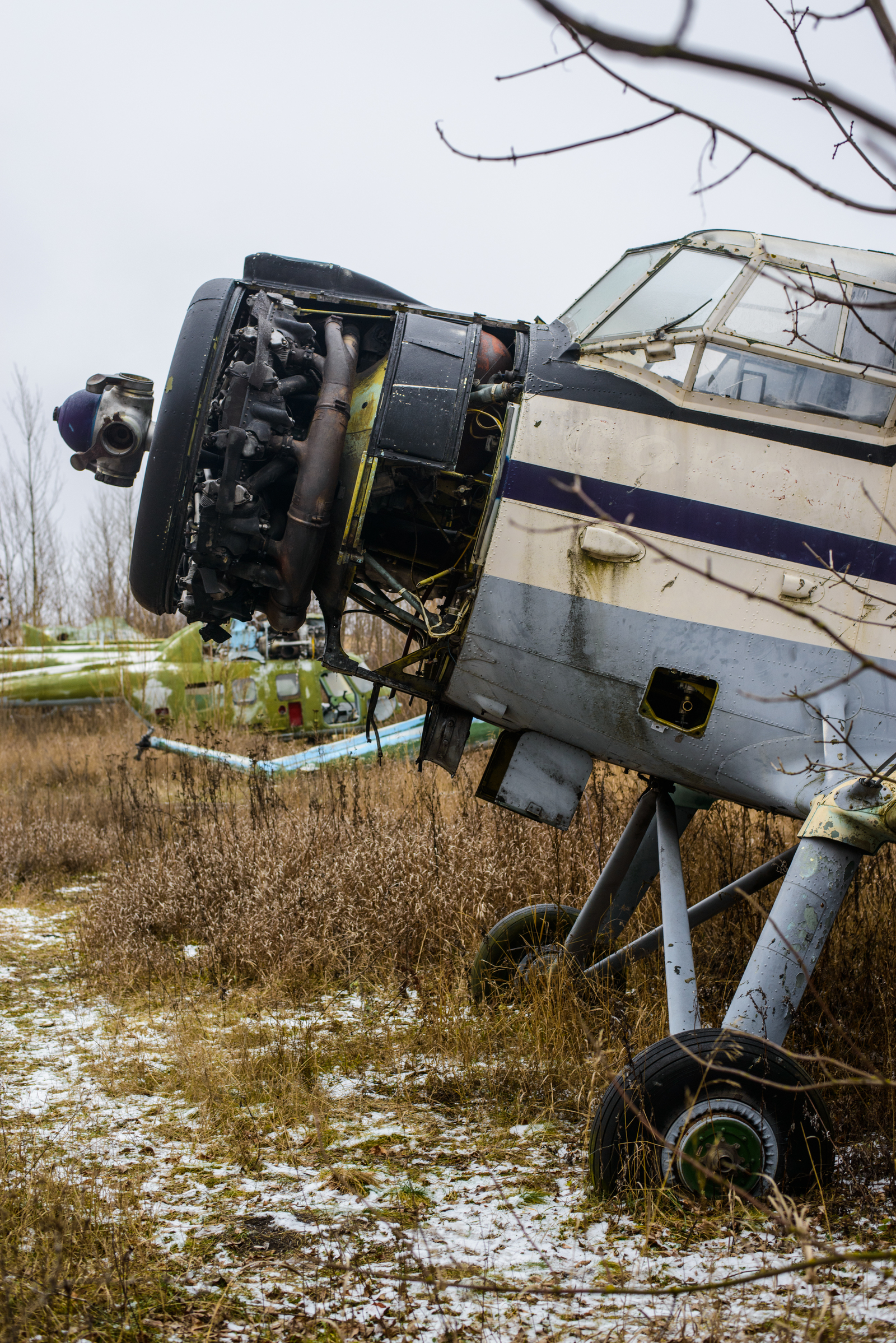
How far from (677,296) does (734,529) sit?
853mm

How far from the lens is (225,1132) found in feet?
11.7

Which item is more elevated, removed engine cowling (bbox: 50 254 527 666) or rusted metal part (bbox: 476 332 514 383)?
rusted metal part (bbox: 476 332 514 383)

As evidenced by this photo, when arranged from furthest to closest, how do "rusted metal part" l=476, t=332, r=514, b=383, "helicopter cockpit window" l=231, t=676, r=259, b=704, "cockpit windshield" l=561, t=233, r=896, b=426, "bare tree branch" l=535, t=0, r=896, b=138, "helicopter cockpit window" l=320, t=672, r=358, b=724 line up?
"helicopter cockpit window" l=320, t=672, r=358, b=724, "helicopter cockpit window" l=231, t=676, r=259, b=704, "rusted metal part" l=476, t=332, r=514, b=383, "cockpit windshield" l=561, t=233, r=896, b=426, "bare tree branch" l=535, t=0, r=896, b=138

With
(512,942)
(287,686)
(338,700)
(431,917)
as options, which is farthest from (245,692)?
(512,942)

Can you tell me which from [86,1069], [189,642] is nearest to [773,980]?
[86,1069]

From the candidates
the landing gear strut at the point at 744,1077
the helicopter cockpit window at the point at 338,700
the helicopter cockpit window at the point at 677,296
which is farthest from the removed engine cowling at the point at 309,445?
the helicopter cockpit window at the point at 338,700

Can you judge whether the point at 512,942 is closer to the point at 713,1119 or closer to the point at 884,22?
the point at 713,1119

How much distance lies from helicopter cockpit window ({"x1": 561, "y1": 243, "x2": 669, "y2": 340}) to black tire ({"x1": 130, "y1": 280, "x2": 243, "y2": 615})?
1242mm

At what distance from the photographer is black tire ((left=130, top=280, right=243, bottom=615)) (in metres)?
3.54

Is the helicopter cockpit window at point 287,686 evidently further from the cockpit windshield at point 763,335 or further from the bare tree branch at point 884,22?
the bare tree branch at point 884,22

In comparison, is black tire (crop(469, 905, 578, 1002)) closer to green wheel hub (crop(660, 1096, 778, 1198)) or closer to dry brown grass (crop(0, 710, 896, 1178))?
dry brown grass (crop(0, 710, 896, 1178))

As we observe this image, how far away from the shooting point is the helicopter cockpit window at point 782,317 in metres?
3.40

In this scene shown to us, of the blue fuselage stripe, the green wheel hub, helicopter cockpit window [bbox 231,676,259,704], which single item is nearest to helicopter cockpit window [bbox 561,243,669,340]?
the blue fuselage stripe

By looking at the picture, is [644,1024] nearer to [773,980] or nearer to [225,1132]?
[773,980]
